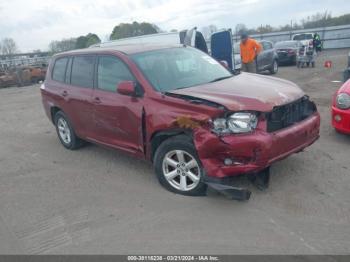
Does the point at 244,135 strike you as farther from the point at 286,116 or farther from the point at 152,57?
the point at 152,57

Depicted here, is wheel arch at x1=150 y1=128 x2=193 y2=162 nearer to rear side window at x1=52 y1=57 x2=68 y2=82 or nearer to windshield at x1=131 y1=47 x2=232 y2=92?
windshield at x1=131 y1=47 x2=232 y2=92

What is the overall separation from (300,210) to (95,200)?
7.67 ft

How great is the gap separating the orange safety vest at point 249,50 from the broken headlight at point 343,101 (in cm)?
629

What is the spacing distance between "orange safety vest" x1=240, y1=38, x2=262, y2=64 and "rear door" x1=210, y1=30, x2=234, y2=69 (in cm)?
63

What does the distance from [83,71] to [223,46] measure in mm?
7795

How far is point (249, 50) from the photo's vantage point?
442 inches

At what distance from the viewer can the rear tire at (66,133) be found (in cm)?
597

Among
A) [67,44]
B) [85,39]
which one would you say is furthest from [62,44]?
[85,39]

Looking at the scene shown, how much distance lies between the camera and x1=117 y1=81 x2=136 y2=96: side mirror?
4.16m

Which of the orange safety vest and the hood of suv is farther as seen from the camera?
the orange safety vest

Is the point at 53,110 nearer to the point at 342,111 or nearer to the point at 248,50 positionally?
the point at 342,111

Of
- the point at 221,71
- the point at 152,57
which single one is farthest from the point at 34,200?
the point at 221,71

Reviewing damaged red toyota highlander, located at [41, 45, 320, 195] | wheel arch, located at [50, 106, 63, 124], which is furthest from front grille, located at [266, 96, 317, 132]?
wheel arch, located at [50, 106, 63, 124]

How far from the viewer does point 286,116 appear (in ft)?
12.7
